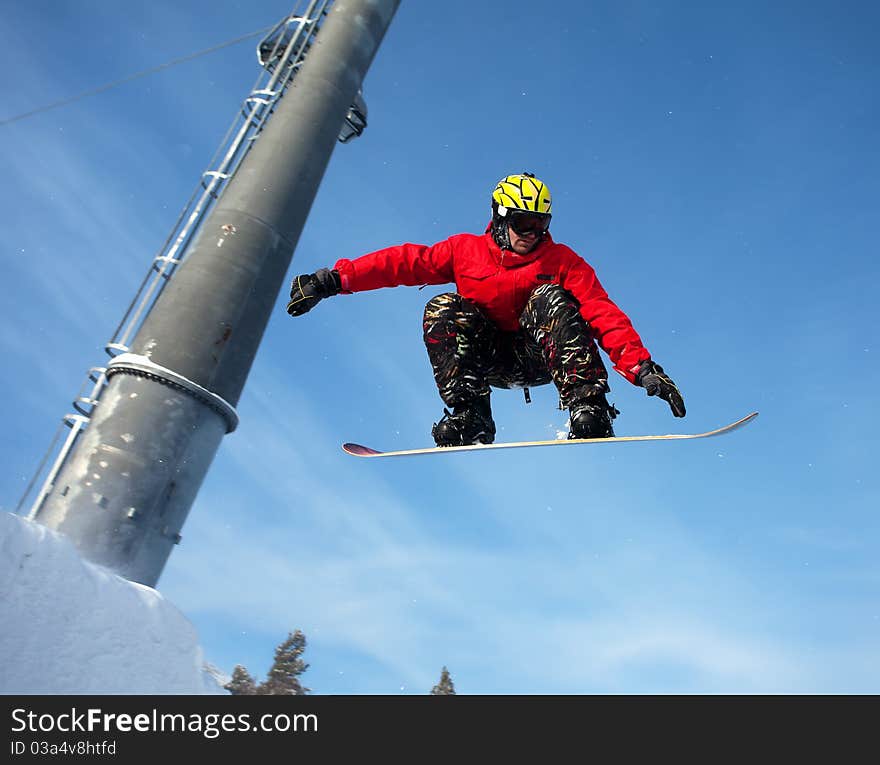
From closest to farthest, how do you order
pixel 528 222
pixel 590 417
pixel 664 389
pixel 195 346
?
pixel 664 389, pixel 590 417, pixel 528 222, pixel 195 346

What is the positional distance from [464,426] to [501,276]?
131cm

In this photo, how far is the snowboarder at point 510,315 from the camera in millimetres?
5277

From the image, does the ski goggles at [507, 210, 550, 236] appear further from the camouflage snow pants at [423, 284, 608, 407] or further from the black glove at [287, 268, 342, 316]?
the black glove at [287, 268, 342, 316]

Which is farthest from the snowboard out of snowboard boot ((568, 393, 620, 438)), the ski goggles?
the ski goggles

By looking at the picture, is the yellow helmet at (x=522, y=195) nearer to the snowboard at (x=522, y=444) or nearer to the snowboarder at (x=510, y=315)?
the snowboarder at (x=510, y=315)

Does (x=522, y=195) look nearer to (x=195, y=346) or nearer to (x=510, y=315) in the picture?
(x=510, y=315)

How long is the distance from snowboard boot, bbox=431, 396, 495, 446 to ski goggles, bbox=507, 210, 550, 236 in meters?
1.48

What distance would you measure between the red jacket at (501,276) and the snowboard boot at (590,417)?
0.30 m

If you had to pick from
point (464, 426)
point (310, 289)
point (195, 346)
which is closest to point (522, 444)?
point (464, 426)

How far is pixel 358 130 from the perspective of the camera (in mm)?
14000

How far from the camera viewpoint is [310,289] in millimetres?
6012

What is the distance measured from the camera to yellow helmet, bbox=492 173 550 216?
5.43m
